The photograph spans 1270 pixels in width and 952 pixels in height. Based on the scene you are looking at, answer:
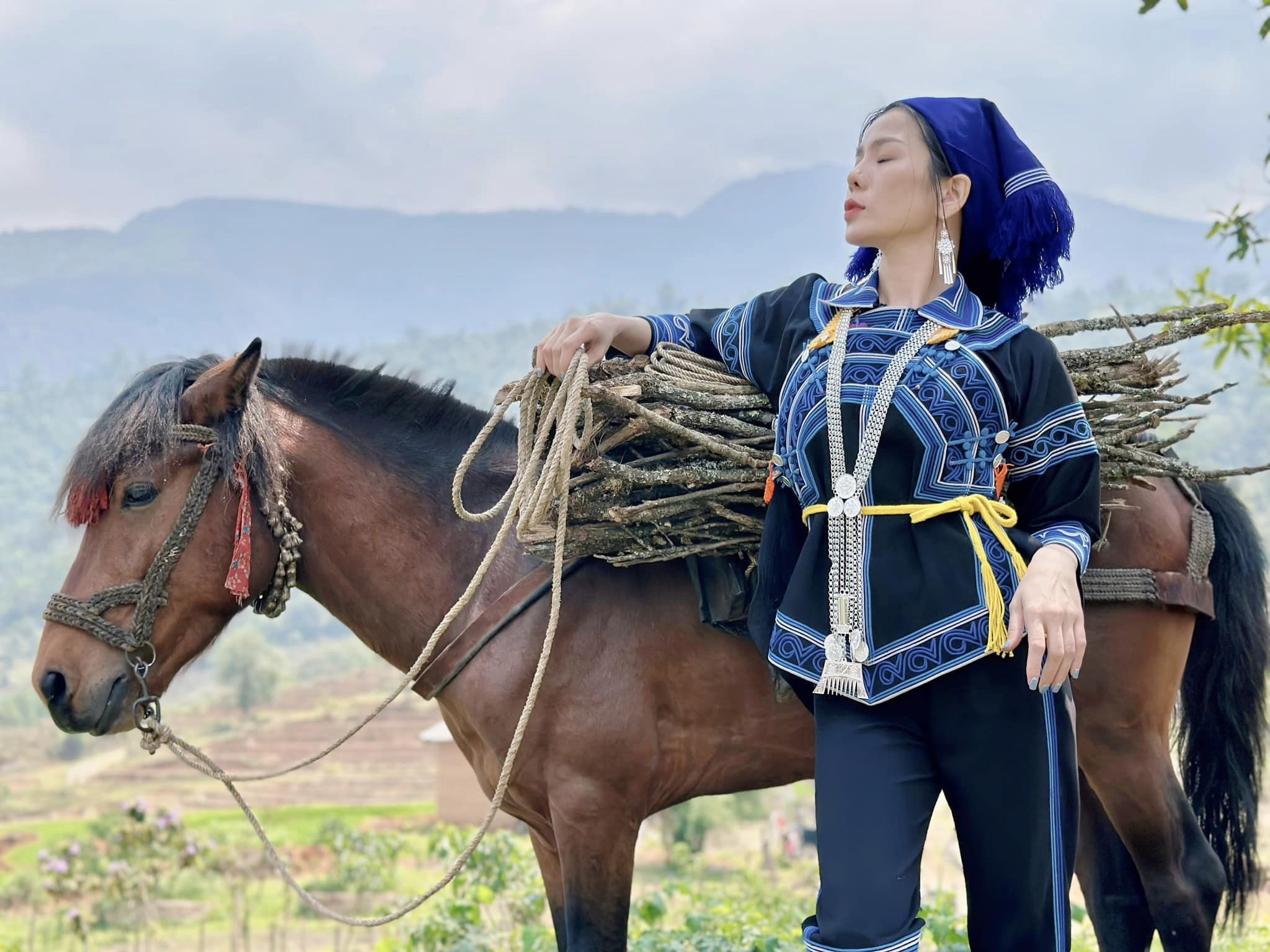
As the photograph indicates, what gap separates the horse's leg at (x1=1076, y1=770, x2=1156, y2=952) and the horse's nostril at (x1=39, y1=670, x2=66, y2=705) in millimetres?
2595

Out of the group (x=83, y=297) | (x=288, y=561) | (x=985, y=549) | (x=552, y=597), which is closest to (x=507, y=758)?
(x=552, y=597)

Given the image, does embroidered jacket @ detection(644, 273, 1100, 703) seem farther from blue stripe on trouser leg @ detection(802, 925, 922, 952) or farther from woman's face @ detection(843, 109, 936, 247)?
blue stripe on trouser leg @ detection(802, 925, 922, 952)

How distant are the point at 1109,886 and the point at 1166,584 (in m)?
0.97

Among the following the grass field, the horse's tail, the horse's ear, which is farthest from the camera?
the grass field

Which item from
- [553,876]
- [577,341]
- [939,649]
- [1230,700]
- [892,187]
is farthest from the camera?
A: [1230,700]

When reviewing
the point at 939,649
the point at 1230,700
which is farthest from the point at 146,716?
the point at 1230,700

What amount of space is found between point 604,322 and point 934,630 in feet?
3.21

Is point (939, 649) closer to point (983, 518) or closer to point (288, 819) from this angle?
point (983, 518)

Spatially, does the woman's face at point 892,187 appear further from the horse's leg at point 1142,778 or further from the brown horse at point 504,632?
the horse's leg at point 1142,778

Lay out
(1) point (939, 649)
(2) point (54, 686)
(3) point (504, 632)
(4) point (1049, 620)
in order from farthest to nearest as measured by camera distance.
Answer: (3) point (504, 632) < (2) point (54, 686) < (1) point (939, 649) < (4) point (1049, 620)

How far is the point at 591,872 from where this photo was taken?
2.70m

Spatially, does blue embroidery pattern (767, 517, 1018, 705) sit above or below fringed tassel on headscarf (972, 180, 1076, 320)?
below

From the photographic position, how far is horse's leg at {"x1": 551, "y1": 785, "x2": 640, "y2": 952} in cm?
270

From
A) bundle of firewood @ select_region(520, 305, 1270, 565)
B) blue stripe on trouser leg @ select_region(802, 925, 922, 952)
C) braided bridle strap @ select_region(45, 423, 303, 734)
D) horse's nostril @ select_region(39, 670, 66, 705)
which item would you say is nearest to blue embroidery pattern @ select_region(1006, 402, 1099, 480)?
bundle of firewood @ select_region(520, 305, 1270, 565)
